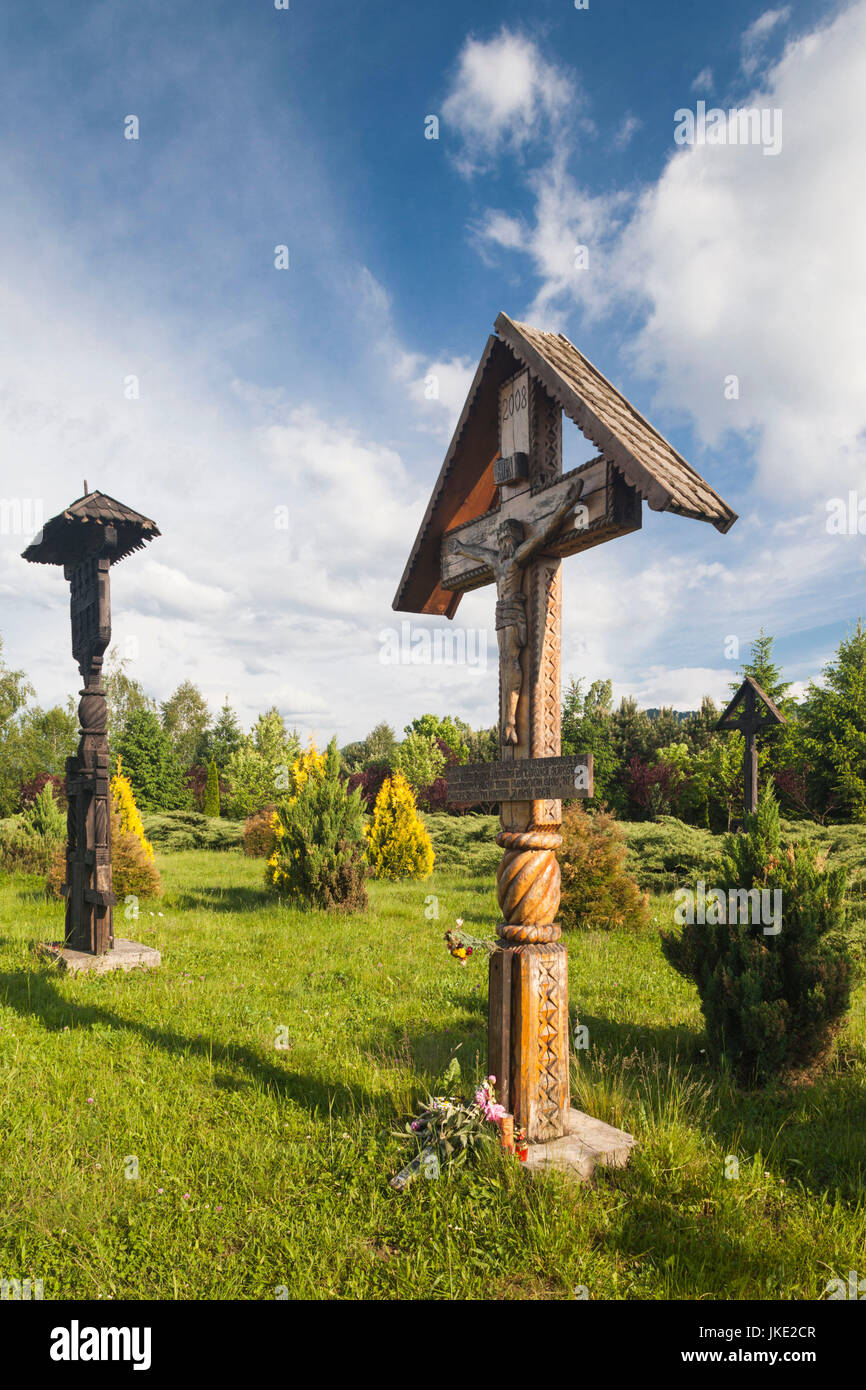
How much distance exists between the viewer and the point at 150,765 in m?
33.8

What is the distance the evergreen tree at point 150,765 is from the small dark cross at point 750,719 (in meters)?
28.2

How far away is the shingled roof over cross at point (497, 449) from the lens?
11.8 feet

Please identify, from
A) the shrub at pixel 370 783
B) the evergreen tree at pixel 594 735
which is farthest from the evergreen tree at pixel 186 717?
the evergreen tree at pixel 594 735

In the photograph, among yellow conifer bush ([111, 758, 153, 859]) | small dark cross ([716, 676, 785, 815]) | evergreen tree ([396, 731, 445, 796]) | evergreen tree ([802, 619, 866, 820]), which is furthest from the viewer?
evergreen tree ([396, 731, 445, 796])

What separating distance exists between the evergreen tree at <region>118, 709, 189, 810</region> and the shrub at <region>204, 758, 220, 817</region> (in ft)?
3.10

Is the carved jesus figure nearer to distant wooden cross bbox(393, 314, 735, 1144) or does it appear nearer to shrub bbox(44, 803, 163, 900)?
distant wooden cross bbox(393, 314, 735, 1144)

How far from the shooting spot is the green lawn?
3.15m

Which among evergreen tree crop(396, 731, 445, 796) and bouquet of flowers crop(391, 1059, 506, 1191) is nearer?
bouquet of flowers crop(391, 1059, 506, 1191)

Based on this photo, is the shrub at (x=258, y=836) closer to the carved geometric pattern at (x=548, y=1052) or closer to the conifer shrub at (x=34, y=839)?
the conifer shrub at (x=34, y=839)

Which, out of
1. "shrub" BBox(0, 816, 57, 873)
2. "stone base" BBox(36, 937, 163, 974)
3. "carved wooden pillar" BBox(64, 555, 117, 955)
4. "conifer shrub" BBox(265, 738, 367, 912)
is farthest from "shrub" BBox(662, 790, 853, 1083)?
"shrub" BBox(0, 816, 57, 873)

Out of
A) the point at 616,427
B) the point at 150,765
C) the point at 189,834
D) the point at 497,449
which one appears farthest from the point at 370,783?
the point at 616,427
